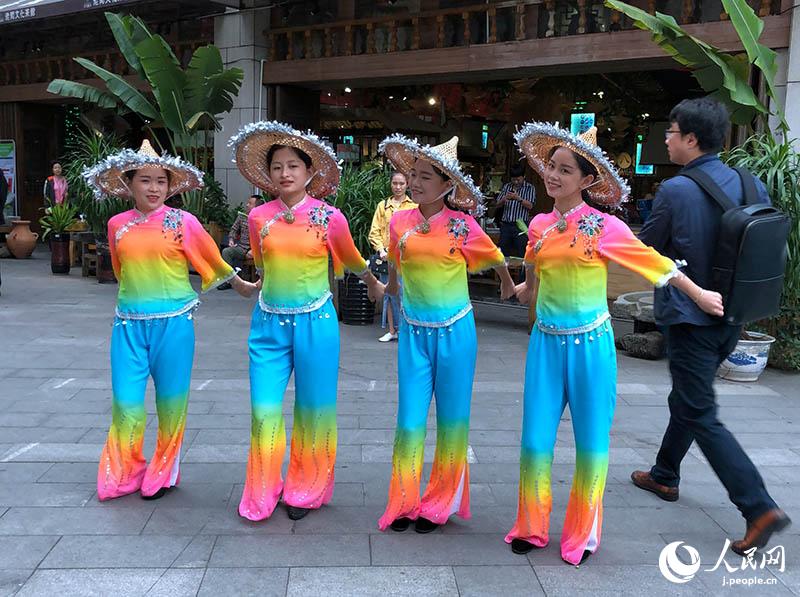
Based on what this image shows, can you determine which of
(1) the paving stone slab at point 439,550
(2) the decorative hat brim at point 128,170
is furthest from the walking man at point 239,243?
(1) the paving stone slab at point 439,550

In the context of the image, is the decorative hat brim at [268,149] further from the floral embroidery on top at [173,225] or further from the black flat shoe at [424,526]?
the black flat shoe at [424,526]

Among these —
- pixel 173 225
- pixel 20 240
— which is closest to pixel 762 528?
pixel 173 225

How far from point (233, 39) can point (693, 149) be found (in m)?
10.5

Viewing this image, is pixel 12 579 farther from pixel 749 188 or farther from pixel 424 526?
pixel 749 188

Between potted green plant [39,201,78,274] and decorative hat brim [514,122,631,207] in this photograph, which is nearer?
decorative hat brim [514,122,631,207]

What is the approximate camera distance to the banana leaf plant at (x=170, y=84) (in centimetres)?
1126

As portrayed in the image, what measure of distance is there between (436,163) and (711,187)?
4.08ft

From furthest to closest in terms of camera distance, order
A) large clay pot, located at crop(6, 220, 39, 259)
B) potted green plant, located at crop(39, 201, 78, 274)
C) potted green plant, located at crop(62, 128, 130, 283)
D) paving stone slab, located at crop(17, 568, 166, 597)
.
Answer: large clay pot, located at crop(6, 220, 39, 259) < potted green plant, located at crop(39, 201, 78, 274) < potted green plant, located at crop(62, 128, 130, 283) < paving stone slab, located at crop(17, 568, 166, 597)

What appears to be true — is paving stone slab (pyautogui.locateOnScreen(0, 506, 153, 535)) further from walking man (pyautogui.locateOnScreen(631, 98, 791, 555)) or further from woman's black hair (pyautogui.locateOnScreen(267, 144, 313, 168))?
walking man (pyautogui.locateOnScreen(631, 98, 791, 555))

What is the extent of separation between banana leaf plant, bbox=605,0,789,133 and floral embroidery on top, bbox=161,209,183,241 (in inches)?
172

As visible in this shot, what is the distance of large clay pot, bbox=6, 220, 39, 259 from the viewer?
15.2 m

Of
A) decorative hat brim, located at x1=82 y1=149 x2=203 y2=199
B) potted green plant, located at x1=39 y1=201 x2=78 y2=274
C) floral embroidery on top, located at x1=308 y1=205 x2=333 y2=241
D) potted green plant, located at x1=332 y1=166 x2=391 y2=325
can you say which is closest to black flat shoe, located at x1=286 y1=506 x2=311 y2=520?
floral embroidery on top, located at x1=308 y1=205 x2=333 y2=241

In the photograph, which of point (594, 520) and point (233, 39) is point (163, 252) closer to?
point (594, 520)

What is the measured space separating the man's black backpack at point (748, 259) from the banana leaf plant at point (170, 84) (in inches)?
363
